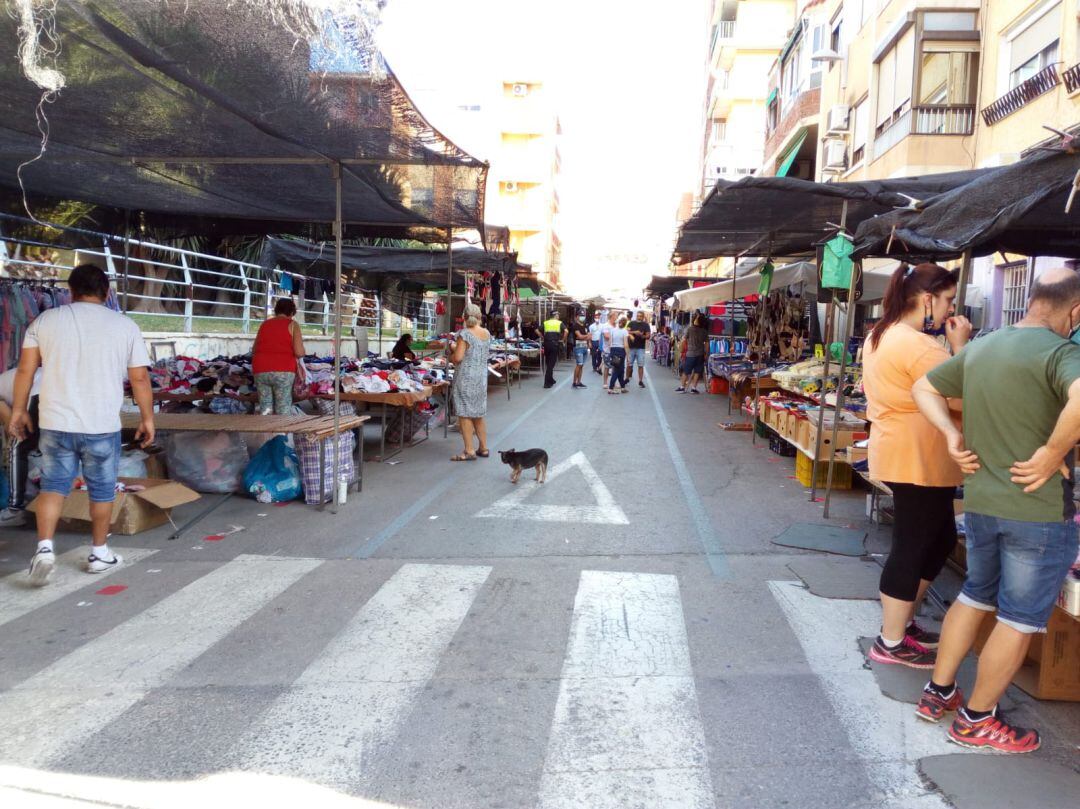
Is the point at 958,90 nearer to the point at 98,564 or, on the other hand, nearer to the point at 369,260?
the point at 369,260

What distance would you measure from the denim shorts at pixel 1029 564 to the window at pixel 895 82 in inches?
630

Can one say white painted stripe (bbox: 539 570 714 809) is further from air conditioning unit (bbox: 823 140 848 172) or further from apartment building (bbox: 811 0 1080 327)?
air conditioning unit (bbox: 823 140 848 172)

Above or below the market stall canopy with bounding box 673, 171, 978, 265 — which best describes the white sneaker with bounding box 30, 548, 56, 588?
below

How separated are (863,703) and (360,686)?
2.29 meters

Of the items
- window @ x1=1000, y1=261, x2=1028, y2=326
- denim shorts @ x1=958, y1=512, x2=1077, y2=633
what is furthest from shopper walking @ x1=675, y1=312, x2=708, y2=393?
denim shorts @ x1=958, y1=512, x2=1077, y2=633

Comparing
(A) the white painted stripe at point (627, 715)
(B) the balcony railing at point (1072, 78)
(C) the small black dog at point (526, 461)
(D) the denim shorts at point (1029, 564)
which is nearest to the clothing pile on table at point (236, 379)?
(C) the small black dog at point (526, 461)

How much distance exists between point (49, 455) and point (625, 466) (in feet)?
20.5

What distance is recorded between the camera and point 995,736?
10.8 feet

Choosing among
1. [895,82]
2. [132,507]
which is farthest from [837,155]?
[132,507]

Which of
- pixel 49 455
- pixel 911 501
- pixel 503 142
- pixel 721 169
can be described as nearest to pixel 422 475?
pixel 49 455

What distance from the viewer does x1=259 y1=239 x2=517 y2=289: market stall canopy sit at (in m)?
14.2

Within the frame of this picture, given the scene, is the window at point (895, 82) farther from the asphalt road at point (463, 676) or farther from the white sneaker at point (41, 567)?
the white sneaker at point (41, 567)

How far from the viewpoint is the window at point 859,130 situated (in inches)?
792

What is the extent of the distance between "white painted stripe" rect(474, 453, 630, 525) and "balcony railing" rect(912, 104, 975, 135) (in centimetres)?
1215
